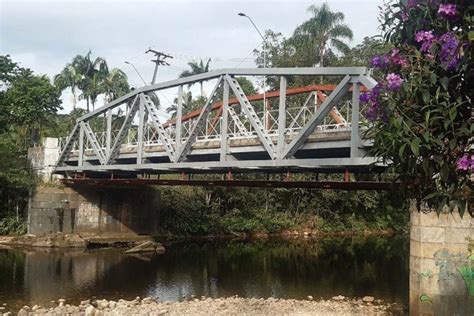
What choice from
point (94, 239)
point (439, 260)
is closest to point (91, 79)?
point (94, 239)

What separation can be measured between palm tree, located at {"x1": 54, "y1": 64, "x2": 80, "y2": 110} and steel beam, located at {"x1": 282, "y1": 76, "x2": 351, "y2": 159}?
159 ft

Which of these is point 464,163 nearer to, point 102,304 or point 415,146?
point 415,146

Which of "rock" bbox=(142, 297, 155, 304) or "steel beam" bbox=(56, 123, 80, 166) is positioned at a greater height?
"steel beam" bbox=(56, 123, 80, 166)

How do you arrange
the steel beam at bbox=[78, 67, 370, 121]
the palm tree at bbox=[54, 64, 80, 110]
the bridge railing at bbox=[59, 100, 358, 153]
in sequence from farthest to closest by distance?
the palm tree at bbox=[54, 64, 80, 110], the bridge railing at bbox=[59, 100, 358, 153], the steel beam at bbox=[78, 67, 370, 121]

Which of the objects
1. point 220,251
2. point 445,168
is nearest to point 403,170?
point 445,168

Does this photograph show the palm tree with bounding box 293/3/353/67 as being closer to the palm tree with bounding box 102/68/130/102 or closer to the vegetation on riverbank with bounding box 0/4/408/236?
the vegetation on riverbank with bounding box 0/4/408/236

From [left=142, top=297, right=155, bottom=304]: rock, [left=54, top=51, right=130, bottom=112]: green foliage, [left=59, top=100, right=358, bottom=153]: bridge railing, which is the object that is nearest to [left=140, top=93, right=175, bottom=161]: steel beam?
[left=59, top=100, right=358, bottom=153]: bridge railing

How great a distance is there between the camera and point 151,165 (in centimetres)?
2883

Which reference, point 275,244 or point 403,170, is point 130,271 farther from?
point 403,170

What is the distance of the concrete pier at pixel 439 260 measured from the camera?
44.2 feet

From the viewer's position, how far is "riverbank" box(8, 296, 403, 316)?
18.5 metres

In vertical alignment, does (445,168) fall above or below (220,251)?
above

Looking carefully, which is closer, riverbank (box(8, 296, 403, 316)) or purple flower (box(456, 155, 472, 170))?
purple flower (box(456, 155, 472, 170))

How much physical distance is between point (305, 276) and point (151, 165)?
33.6ft
